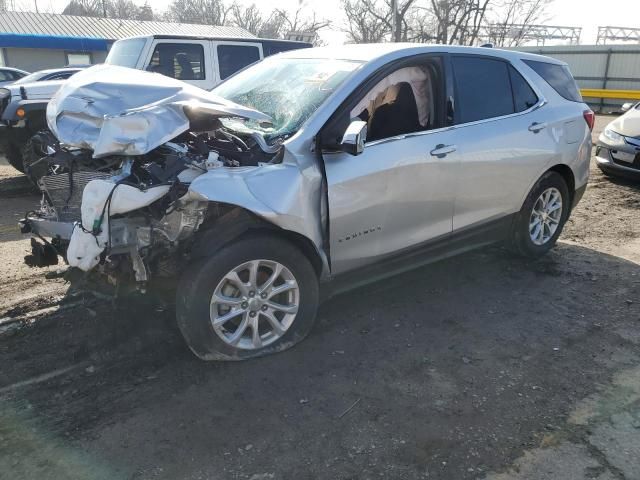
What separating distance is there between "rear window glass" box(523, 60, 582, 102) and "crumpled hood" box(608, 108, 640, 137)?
12.9 ft

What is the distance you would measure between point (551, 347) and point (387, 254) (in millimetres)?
1255

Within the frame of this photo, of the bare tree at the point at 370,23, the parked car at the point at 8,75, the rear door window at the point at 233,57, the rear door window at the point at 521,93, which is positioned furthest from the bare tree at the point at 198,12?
the rear door window at the point at 521,93

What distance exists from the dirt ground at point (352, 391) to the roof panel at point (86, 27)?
26.1 m

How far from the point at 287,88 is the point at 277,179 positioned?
1.03 metres

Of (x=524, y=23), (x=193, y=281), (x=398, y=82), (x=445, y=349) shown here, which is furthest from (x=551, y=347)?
(x=524, y=23)

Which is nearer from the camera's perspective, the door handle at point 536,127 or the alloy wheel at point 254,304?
the alloy wheel at point 254,304

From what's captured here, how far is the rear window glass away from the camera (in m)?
4.79

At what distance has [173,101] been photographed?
3.20 metres

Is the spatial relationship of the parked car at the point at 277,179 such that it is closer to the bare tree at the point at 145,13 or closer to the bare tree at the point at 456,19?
the bare tree at the point at 456,19

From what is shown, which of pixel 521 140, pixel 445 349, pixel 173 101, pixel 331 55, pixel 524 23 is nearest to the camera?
pixel 173 101

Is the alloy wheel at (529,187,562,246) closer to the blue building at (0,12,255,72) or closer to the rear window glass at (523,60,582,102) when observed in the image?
the rear window glass at (523,60,582,102)

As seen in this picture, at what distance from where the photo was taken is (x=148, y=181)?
2.98 m

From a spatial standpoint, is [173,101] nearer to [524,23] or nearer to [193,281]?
[193,281]

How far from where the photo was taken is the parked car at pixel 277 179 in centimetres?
298
